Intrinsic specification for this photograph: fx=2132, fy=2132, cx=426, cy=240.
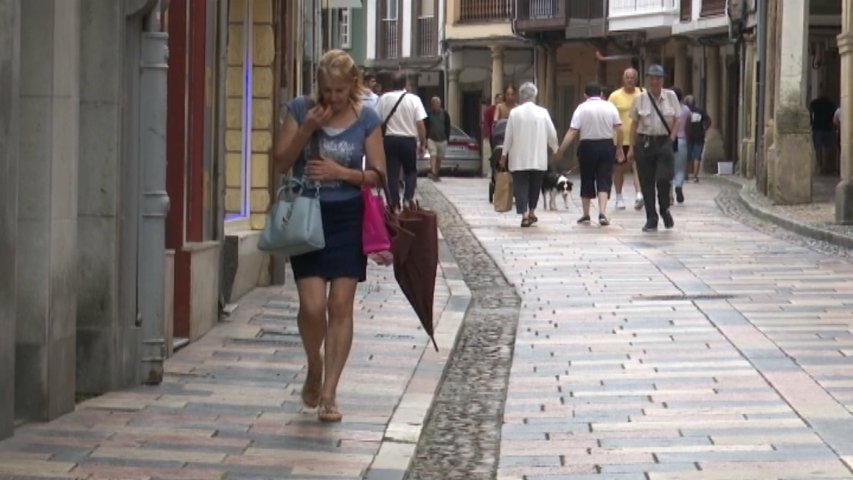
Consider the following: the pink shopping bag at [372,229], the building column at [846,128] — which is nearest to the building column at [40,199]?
the pink shopping bag at [372,229]

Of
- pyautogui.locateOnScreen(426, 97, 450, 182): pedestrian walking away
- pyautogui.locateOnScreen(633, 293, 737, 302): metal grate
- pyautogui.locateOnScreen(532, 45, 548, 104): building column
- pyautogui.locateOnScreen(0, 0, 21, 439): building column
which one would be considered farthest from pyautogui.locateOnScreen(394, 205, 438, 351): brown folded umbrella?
pyautogui.locateOnScreen(532, 45, 548, 104): building column

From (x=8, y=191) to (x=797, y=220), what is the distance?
55.3 ft

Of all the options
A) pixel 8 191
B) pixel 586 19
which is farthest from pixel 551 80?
pixel 8 191

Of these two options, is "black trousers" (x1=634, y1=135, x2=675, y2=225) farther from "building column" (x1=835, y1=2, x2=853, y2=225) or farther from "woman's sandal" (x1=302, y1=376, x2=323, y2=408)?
"woman's sandal" (x1=302, y1=376, x2=323, y2=408)

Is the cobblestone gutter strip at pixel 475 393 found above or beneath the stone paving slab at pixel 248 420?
beneath

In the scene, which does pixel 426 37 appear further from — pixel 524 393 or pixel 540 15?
pixel 524 393

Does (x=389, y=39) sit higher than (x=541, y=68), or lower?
higher

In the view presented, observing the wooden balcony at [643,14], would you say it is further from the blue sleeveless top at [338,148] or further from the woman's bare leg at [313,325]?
the woman's bare leg at [313,325]

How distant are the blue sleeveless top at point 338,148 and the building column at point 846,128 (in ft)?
47.0

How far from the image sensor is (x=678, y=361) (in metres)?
11.6

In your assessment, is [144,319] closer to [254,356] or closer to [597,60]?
[254,356]

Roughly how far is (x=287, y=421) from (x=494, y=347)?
11.5ft

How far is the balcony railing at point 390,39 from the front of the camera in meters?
68.0

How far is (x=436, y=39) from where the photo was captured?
65500 millimetres
